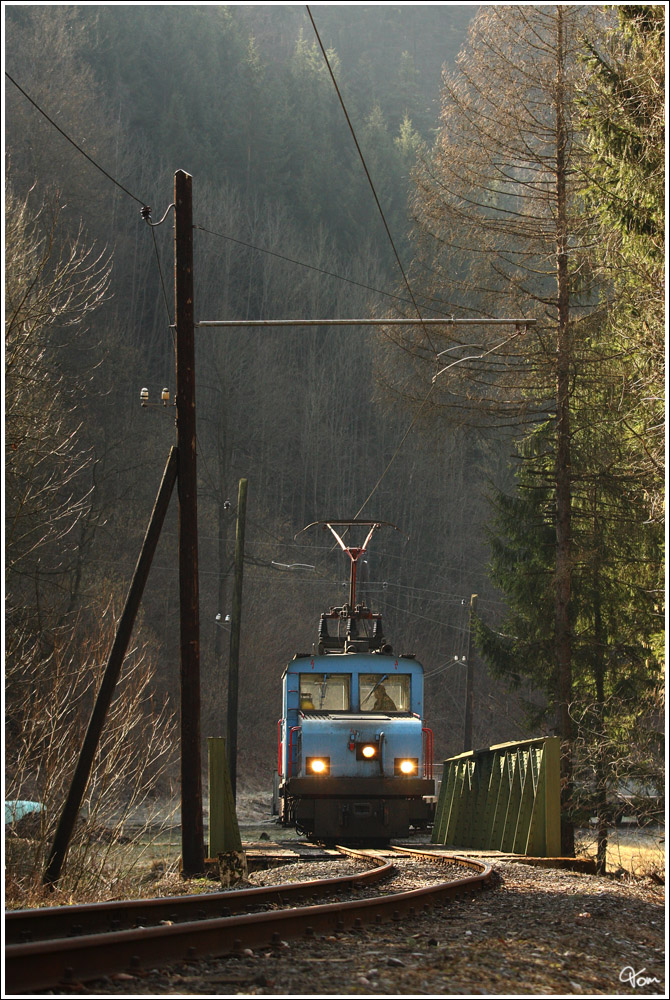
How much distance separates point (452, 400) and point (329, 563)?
111 feet

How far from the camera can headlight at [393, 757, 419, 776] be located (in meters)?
14.9

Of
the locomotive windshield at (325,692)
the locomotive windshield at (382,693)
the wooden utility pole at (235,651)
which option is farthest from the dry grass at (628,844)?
the wooden utility pole at (235,651)

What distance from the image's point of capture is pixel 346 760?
48.4ft

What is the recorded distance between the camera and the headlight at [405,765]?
14.9 meters

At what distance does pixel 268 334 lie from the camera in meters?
57.2

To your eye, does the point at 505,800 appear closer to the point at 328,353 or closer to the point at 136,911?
the point at 136,911

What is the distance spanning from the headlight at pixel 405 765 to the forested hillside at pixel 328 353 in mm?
3155

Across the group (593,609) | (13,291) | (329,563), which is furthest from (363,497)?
(13,291)

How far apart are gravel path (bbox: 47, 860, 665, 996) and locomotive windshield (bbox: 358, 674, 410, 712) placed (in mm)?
7234

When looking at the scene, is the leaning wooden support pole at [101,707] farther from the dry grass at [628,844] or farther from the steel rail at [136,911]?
the dry grass at [628,844]

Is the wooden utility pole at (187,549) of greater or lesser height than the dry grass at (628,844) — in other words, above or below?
above

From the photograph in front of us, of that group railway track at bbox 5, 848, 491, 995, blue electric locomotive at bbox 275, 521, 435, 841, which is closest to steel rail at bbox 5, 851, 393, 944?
railway track at bbox 5, 848, 491, 995

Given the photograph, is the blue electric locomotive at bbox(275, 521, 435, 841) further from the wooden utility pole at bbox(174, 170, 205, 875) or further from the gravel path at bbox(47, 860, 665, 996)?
the gravel path at bbox(47, 860, 665, 996)

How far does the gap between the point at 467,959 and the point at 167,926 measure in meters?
1.70
